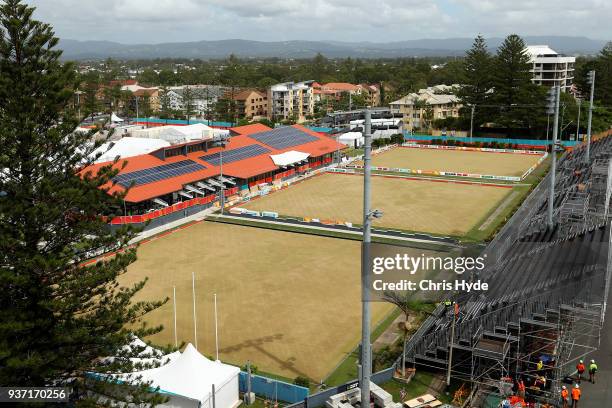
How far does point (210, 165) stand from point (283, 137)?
16674 mm

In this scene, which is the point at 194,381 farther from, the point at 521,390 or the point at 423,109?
the point at 423,109

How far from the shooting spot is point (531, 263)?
87.8 feet

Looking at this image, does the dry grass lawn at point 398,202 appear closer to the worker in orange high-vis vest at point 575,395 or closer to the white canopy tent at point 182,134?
the white canopy tent at point 182,134

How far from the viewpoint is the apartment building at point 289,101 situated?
374ft

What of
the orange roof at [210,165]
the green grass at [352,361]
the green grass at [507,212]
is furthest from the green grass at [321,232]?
the green grass at [352,361]

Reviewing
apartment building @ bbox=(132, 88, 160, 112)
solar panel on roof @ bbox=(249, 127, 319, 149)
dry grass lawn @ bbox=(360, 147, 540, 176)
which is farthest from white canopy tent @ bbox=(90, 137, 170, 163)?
apartment building @ bbox=(132, 88, 160, 112)

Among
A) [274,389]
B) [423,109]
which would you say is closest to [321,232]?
[274,389]

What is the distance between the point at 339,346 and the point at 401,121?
79.9 meters

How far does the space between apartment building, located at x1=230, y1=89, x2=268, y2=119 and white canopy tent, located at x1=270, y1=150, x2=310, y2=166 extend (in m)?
51.4

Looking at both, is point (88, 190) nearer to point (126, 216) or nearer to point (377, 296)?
point (377, 296)

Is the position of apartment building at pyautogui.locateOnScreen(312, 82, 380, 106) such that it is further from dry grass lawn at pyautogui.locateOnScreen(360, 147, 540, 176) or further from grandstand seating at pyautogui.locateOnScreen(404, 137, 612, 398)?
grandstand seating at pyautogui.locateOnScreen(404, 137, 612, 398)

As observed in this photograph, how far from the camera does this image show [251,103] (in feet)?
374

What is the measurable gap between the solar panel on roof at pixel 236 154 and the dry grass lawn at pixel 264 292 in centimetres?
1390

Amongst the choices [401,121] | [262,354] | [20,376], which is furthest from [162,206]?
[401,121]
